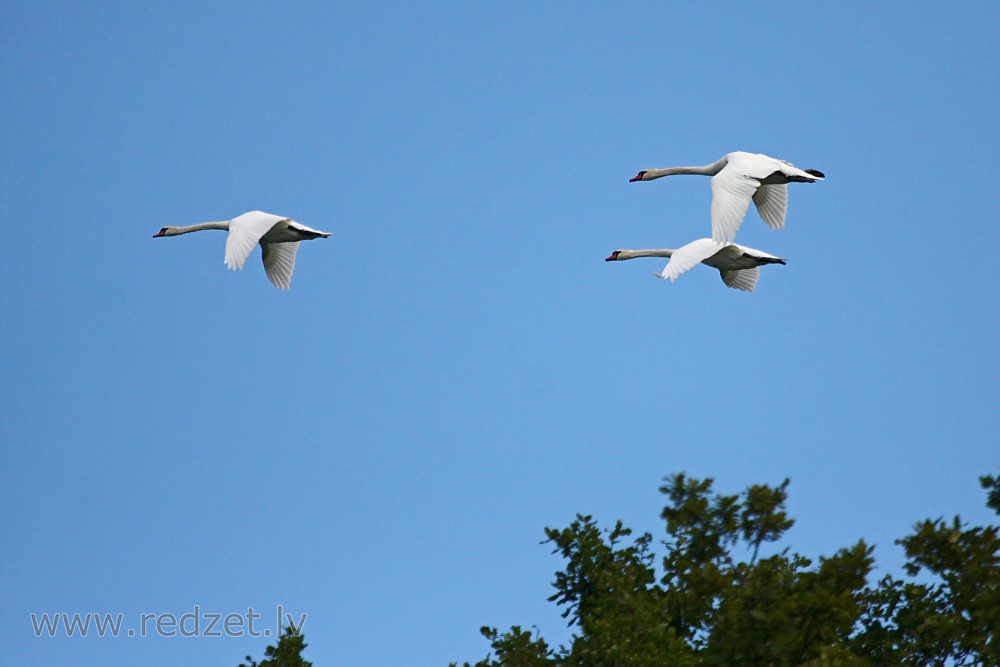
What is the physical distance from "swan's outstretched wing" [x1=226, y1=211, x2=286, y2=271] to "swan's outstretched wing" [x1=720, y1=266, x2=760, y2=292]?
852cm

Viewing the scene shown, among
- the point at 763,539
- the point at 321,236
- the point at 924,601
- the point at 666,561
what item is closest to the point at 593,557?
the point at 666,561

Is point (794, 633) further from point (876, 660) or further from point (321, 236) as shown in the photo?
point (321, 236)

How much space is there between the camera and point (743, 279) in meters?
26.2

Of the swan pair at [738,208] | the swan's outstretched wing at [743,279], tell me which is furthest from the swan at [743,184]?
the swan's outstretched wing at [743,279]

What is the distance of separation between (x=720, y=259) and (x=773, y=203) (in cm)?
158

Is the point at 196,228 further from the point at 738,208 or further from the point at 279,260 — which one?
the point at 738,208

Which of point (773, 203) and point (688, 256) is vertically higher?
point (773, 203)

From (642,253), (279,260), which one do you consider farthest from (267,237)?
(642,253)

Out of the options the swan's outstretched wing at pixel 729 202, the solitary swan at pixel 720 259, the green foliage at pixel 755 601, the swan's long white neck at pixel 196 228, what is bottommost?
the green foliage at pixel 755 601

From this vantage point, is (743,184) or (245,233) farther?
(245,233)

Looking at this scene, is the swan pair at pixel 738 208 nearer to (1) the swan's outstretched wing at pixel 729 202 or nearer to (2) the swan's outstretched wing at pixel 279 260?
(1) the swan's outstretched wing at pixel 729 202

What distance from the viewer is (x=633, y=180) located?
2819 centimetres

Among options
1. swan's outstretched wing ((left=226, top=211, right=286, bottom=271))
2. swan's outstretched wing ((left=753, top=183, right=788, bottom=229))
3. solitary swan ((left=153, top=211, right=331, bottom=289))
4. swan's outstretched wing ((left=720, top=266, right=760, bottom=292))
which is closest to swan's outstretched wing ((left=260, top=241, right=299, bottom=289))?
solitary swan ((left=153, top=211, right=331, bottom=289))

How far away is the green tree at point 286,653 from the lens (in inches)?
818
